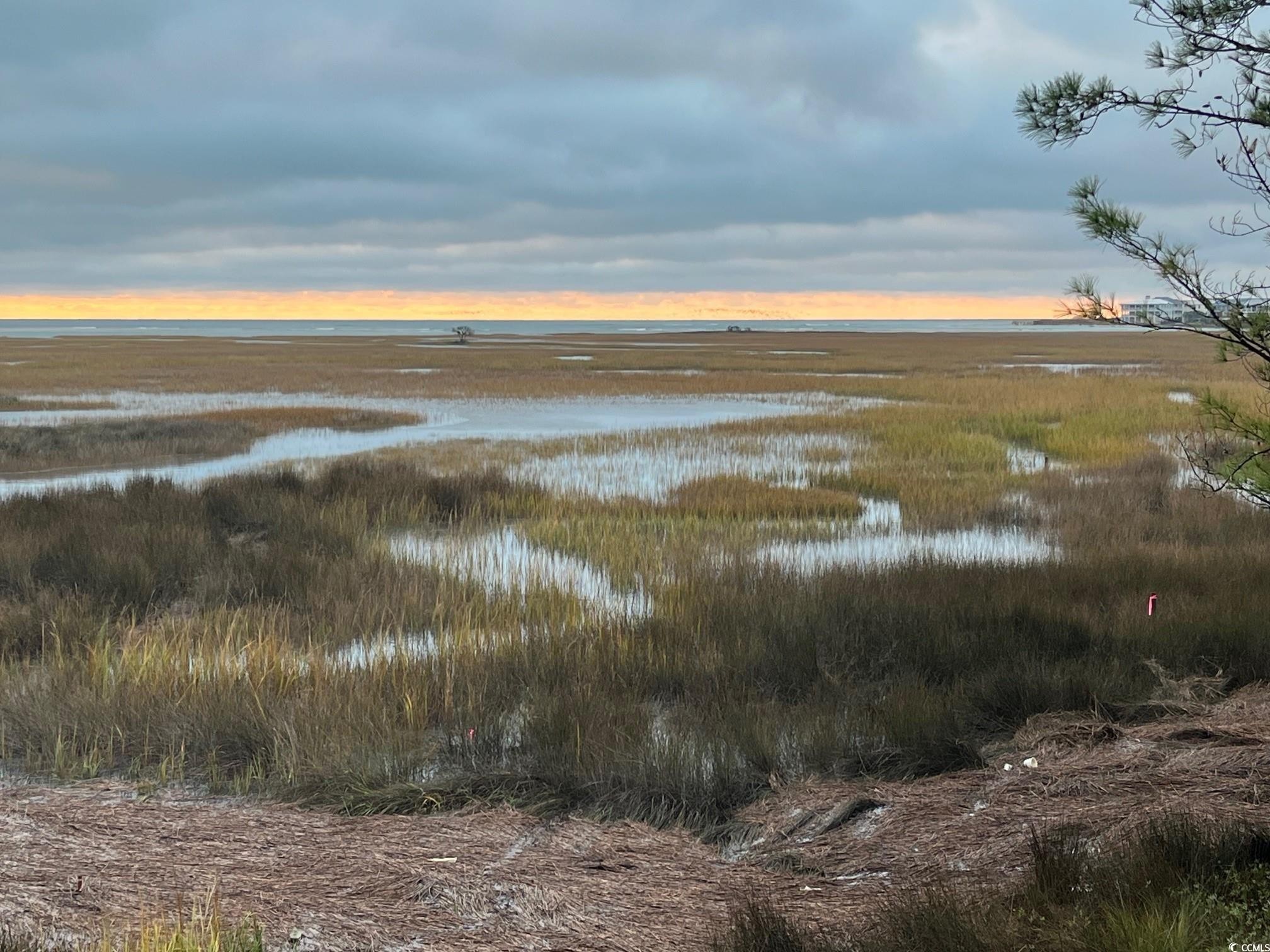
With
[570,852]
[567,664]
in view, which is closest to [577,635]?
[567,664]

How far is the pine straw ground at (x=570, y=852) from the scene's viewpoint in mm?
4121

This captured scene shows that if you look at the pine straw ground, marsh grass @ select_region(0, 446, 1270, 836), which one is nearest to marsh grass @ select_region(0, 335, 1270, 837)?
marsh grass @ select_region(0, 446, 1270, 836)

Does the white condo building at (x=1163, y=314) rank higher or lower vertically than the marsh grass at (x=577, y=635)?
higher

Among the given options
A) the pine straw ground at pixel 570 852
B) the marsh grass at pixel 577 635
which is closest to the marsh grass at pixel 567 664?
the marsh grass at pixel 577 635

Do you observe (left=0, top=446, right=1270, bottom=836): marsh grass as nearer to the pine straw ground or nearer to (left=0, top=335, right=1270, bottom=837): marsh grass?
(left=0, top=335, right=1270, bottom=837): marsh grass

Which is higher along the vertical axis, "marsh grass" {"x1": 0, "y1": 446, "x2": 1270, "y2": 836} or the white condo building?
the white condo building

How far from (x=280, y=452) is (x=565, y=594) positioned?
14402 mm

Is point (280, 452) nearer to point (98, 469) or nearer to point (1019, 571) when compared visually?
point (98, 469)

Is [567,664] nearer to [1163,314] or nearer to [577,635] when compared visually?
[577,635]

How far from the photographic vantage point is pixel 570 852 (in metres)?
4.91

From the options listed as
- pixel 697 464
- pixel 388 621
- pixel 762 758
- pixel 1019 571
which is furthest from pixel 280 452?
pixel 762 758

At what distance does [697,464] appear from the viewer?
65.6ft

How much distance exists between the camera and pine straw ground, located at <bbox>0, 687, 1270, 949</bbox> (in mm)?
4121

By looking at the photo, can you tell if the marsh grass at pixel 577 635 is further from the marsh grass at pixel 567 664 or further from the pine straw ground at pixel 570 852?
the pine straw ground at pixel 570 852
